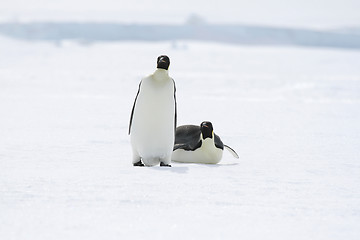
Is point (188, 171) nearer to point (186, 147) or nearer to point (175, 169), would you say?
point (175, 169)

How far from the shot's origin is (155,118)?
3426mm

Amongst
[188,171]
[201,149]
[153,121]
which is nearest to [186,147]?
[201,149]

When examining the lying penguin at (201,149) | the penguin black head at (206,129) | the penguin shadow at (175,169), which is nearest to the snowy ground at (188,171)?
the penguin shadow at (175,169)

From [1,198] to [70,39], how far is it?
20.3 meters

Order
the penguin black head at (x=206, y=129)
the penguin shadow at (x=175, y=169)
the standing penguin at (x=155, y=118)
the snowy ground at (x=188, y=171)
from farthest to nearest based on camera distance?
the penguin black head at (x=206, y=129), the standing penguin at (x=155, y=118), the penguin shadow at (x=175, y=169), the snowy ground at (x=188, y=171)

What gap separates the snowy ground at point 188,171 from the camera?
7.08ft

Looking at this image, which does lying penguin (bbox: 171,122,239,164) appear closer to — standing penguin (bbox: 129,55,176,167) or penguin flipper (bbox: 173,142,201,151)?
penguin flipper (bbox: 173,142,201,151)

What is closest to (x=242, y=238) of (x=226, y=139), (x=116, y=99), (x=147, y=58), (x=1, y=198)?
(x=1, y=198)

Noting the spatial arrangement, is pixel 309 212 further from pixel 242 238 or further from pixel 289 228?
pixel 242 238

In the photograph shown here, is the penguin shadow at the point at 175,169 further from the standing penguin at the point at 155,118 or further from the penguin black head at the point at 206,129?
the penguin black head at the point at 206,129

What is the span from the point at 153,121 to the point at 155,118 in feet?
0.07

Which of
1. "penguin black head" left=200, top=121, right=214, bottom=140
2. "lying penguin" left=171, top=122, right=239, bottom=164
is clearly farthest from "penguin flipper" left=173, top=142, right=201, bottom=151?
"penguin black head" left=200, top=121, right=214, bottom=140

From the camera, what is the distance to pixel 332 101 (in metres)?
8.80

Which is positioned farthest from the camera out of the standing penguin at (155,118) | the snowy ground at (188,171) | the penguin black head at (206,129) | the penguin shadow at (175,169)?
the penguin black head at (206,129)
